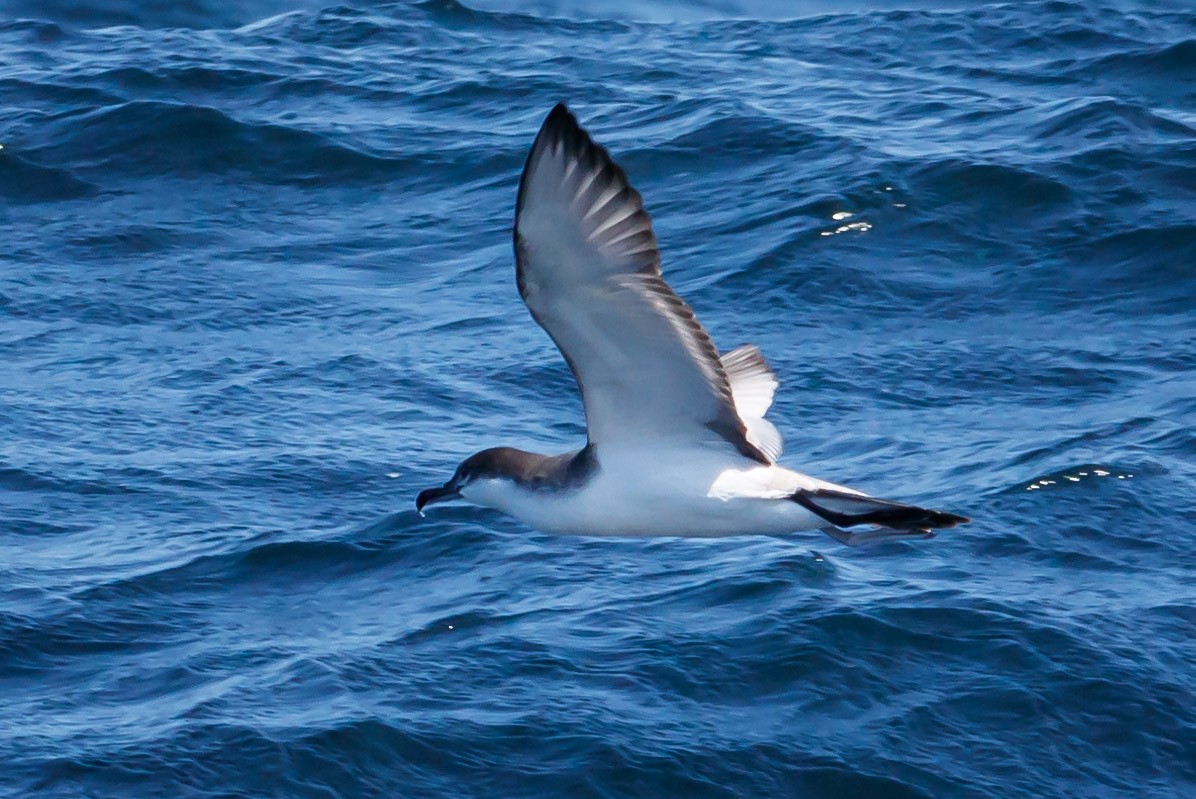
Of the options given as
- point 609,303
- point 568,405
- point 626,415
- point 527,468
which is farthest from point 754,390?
point 568,405

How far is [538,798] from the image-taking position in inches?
267

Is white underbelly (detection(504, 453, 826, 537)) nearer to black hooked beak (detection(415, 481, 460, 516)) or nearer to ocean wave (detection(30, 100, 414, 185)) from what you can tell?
black hooked beak (detection(415, 481, 460, 516))

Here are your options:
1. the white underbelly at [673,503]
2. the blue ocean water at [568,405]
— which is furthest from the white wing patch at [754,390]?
the blue ocean water at [568,405]

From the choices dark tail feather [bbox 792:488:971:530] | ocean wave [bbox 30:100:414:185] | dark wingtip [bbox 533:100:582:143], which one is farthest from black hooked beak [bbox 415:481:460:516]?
ocean wave [bbox 30:100:414:185]

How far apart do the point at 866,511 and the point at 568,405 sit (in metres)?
3.54

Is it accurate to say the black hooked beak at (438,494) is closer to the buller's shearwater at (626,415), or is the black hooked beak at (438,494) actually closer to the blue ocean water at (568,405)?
the buller's shearwater at (626,415)

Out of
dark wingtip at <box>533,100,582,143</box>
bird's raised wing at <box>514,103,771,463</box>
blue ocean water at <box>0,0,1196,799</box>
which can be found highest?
dark wingtip at <box>533,100,582,143</box>

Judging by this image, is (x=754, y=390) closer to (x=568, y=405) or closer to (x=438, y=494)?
(x=438, y=494)

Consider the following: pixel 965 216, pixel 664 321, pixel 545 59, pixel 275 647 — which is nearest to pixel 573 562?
pixel 275 647

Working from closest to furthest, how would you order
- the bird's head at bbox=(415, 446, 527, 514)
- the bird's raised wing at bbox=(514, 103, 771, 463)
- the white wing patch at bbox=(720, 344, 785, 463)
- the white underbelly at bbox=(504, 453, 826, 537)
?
the bird's raised wing at bbox=(514, 103, 771, 463) → the white underbelly at bbox=(504, 453, 826, 537) → the bird's head at bbox=(415, 446, 527, 514) → the white wing patch at bbox=(720, 344, 785, 463)

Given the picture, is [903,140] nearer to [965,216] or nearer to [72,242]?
[965,216]

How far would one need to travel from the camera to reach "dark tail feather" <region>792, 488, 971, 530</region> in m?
6.21

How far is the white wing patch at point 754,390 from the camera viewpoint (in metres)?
7.43

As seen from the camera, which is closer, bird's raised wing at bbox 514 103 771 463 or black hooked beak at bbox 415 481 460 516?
bird's raised wing at bbox 514 103 771 463
